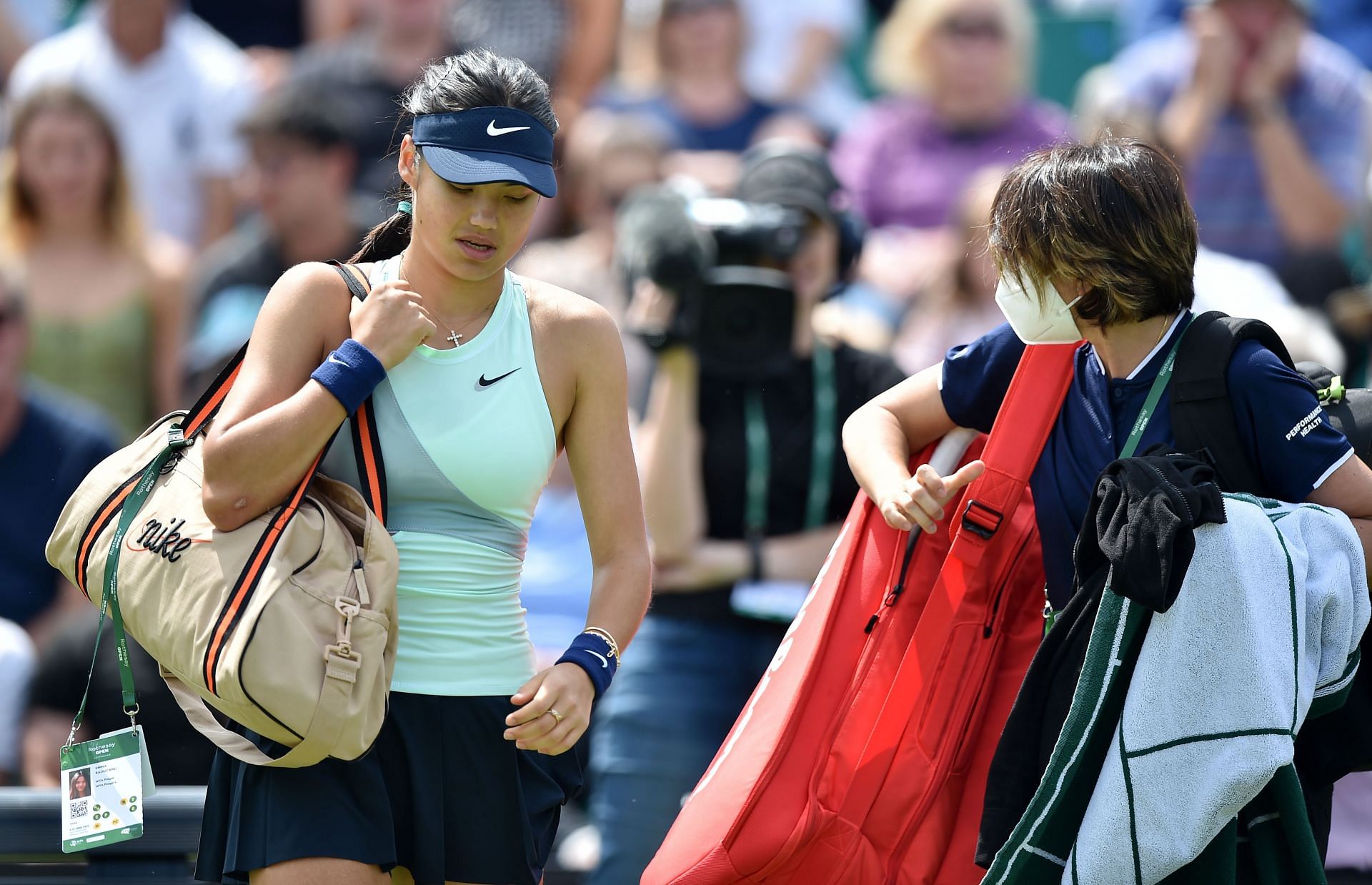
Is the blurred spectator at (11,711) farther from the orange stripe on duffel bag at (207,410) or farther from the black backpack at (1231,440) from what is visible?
the black backpack at (1231,440)

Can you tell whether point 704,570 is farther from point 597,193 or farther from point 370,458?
point 597,193

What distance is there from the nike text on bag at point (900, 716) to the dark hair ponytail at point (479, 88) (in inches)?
33.6

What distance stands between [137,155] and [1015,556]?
188 inches

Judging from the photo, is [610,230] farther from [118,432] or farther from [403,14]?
[118,432]

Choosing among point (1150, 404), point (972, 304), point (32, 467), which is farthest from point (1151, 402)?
point (32, 467)

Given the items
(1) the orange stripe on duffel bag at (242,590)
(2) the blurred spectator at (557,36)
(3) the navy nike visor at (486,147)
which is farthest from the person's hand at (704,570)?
(2) the blurred spectator at (557,36)

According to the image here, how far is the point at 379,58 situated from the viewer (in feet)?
21.4

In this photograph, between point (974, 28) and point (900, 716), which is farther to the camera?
point (974, 28)

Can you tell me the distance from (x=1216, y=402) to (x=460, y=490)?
1.08 m

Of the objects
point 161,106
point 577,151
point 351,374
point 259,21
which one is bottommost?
point 577,151

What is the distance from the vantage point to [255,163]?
6035mm

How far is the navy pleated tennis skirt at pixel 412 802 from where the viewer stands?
2.39m

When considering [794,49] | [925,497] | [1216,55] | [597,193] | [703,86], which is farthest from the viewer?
[794,49]

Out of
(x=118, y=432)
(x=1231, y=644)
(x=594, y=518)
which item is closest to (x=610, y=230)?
(x=118, y=432)
